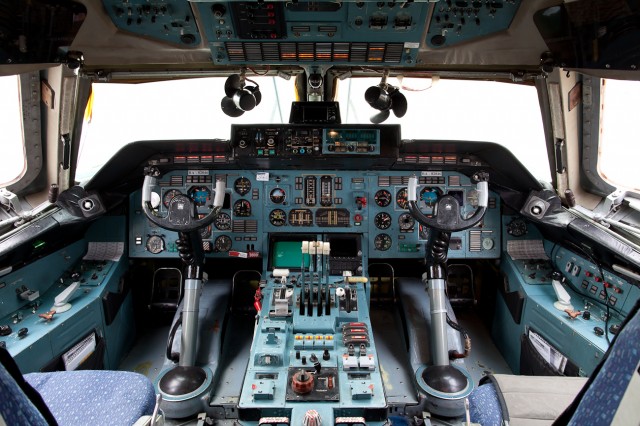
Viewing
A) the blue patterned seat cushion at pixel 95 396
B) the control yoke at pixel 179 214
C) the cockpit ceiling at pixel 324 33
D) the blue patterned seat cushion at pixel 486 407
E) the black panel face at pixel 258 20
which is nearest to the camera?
the blue patterned seat cushion at pixel 95 396

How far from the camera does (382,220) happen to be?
372 cm

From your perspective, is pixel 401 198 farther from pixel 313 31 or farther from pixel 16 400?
pixel 16 400

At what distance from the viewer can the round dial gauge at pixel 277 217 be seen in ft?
12.2

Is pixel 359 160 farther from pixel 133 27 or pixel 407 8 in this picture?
pixel 133 27

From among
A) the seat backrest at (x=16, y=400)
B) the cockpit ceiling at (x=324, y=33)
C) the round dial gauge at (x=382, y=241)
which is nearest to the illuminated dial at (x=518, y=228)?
the round dial gauge at (x=382, y=241)

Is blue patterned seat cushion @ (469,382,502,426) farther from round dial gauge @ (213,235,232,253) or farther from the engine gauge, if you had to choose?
round dial gauge @ (213,235,232,253)

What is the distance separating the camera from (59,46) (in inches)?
97.4

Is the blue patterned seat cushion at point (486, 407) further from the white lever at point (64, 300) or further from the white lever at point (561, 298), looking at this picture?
the white lever at point (64, 300)

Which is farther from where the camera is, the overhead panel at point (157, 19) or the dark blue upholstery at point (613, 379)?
the overhead panel at point (157, 19)

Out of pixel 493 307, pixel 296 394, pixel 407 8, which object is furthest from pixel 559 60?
pixel 296 394

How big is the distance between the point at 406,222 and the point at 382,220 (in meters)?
0.20

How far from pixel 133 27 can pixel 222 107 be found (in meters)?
0.81

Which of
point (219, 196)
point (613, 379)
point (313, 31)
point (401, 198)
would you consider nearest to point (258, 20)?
point (313, 31)

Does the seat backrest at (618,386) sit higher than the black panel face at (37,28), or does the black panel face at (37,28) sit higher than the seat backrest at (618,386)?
the black panel face at (37,28)
